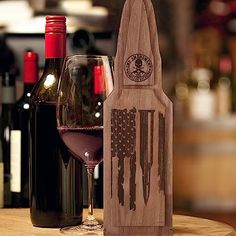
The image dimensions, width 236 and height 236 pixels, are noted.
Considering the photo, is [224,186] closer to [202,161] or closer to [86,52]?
[202,161]

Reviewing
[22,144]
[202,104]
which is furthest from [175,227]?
[202,104]

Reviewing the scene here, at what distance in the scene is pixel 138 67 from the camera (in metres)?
1.11

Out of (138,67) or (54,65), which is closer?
(138,67)

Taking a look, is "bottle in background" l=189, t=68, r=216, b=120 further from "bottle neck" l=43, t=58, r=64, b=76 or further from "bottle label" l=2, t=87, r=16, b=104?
"bottle neck" l=43, t=58, r=64, b=76

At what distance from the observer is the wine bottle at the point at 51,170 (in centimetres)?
124

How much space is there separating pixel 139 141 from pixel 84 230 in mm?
174

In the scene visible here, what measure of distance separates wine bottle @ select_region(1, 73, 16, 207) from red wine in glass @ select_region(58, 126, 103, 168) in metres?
0.39

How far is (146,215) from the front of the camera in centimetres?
112

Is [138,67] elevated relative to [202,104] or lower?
elevated

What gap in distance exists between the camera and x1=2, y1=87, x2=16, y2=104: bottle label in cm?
155

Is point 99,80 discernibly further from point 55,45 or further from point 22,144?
point 22,144

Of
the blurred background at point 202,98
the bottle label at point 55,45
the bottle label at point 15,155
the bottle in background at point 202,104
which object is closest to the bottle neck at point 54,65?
the bottle label at point 55,45

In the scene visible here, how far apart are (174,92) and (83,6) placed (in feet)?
10.00

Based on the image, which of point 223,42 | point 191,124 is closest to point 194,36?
point 223,42
